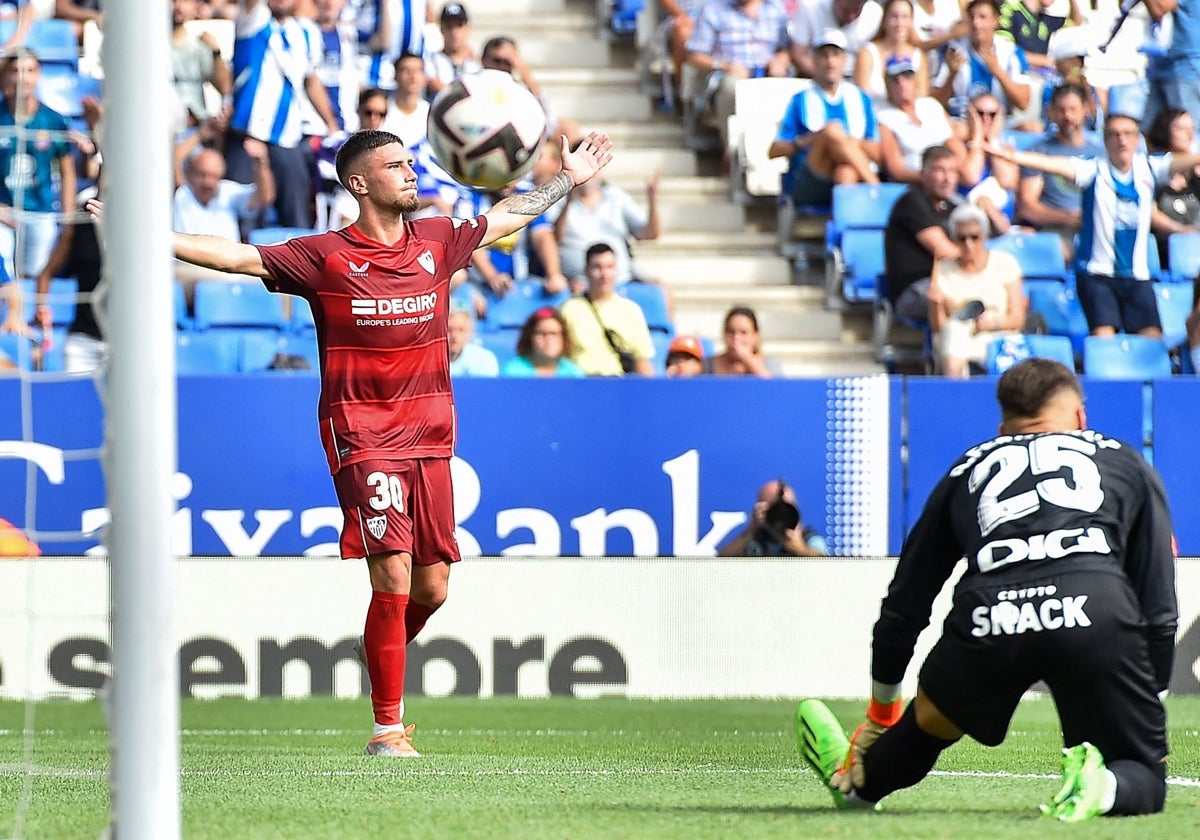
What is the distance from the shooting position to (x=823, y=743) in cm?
520

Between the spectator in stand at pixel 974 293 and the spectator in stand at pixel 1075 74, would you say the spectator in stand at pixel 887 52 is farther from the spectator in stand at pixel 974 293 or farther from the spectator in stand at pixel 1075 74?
the spectator in stand at pixel 974 293

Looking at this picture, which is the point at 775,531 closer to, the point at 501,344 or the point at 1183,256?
the point at 501,344

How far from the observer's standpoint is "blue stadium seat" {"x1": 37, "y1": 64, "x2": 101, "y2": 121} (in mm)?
13203

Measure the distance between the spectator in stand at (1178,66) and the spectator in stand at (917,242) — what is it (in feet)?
8.78

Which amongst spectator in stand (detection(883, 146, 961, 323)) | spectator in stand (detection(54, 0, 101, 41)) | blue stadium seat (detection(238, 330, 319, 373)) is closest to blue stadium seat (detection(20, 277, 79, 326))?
blue stadium seat (detection(238, 330, 319, 373))

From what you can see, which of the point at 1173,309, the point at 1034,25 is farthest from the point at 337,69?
the point at 1034,25

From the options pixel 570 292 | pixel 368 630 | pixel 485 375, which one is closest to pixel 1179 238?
pixel 570 292

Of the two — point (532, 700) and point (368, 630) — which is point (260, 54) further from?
point (368, 630)

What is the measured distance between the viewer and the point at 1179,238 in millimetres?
13891

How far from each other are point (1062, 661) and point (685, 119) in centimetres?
1149

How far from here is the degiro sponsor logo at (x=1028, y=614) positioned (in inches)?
185

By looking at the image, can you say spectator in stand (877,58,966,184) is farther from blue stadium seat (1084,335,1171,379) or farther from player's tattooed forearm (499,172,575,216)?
player's tattooed forearm (499,172,575,216)

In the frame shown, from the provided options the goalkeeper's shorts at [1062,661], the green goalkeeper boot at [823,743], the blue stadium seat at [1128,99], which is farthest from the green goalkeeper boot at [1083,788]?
the blue stadium seat at [1128,99]

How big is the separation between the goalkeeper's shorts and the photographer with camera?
5.78m
